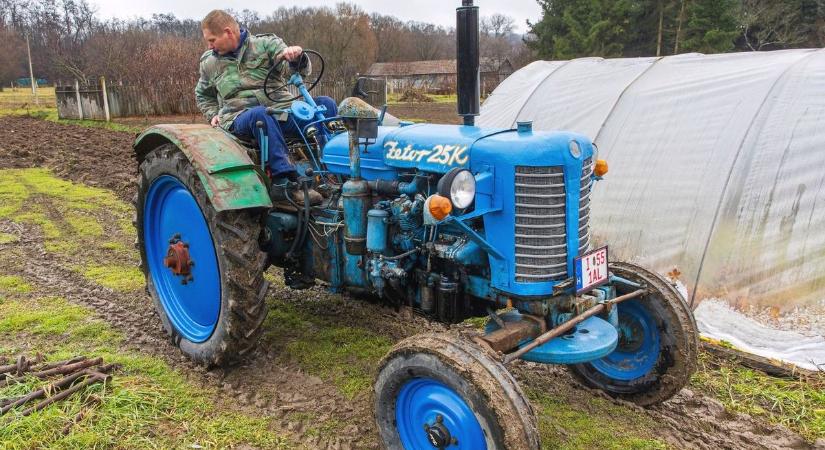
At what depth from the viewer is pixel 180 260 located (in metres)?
3.85

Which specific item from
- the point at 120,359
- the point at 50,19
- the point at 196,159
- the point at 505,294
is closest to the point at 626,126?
the point at 505,294

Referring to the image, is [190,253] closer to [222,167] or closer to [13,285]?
[222,167]

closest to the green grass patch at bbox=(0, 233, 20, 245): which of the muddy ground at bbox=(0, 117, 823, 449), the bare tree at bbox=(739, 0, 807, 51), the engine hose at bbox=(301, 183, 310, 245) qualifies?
the muddy ground at bbox=(0, 117, 823, 449)

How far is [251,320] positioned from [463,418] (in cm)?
146

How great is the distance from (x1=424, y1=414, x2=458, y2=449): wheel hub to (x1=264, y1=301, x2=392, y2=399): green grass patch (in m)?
1.03

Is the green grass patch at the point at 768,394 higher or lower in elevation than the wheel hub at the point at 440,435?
lower

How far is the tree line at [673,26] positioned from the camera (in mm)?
25625

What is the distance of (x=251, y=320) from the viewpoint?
11.3ft

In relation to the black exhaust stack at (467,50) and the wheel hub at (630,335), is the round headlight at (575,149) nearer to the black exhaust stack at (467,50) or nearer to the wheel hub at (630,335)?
the black exhaust stack at (467,50)

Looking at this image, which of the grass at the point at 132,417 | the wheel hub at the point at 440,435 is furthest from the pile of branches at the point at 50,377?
the wheel hub at the point at 440,435

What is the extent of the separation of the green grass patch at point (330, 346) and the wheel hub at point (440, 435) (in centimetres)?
103

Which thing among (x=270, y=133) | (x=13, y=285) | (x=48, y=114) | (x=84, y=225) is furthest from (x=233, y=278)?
(x=48, y=114)

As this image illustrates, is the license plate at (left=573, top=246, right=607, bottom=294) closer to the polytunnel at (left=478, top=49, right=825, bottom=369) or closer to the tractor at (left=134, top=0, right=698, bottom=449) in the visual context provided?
the tractor at (left=134, top=0, right=698, bottom=449)

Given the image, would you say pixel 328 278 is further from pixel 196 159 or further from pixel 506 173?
pixel 506 173
